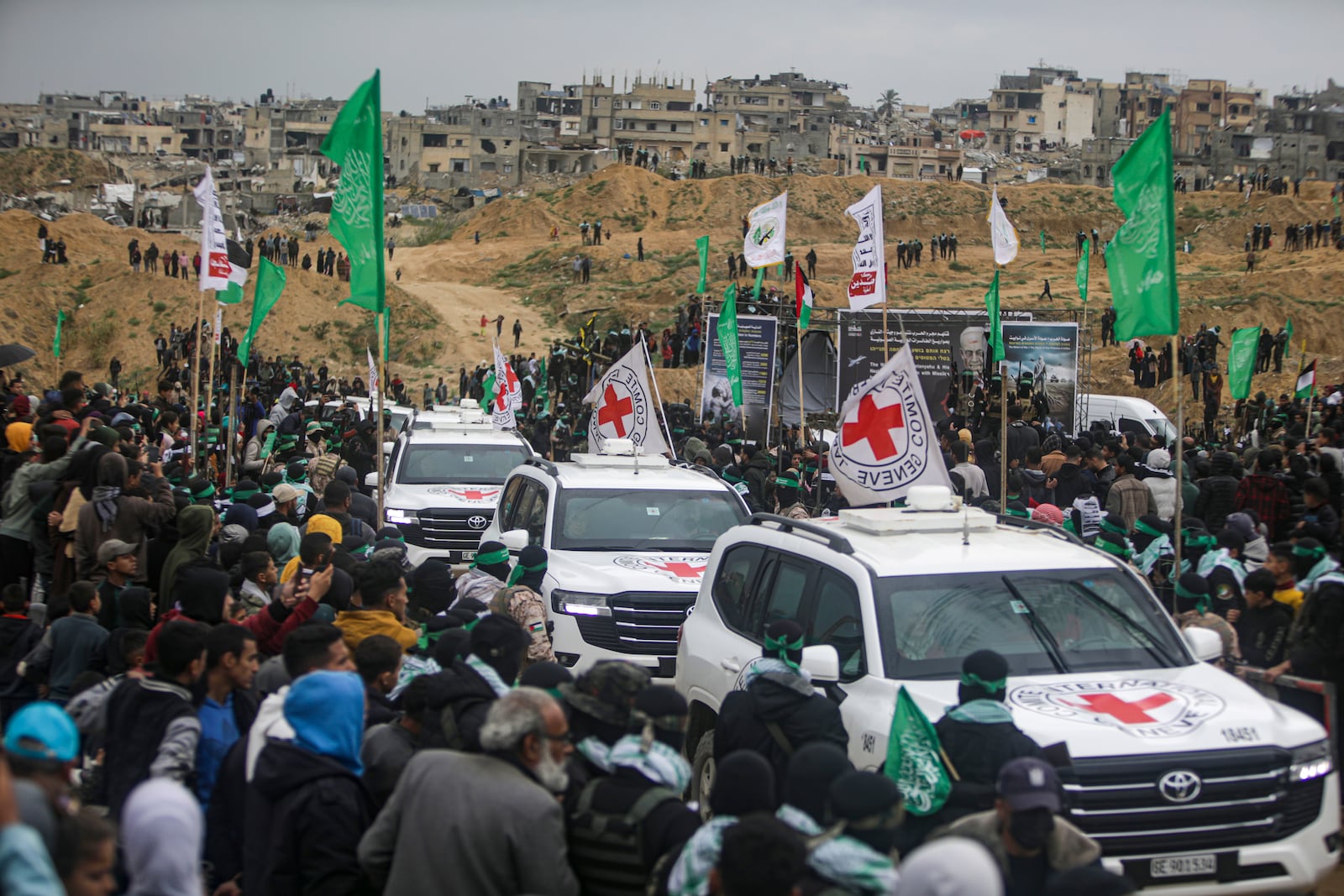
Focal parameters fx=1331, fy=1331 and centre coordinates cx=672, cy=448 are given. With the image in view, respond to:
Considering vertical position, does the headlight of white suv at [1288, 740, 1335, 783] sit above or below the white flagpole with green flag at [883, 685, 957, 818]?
below

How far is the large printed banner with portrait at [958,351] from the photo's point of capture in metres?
24.5

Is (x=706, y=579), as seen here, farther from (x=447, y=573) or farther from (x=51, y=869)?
(x=51, y=869)

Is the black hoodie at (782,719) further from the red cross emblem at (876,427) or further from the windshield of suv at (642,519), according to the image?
the windshield of suv at (642,519)

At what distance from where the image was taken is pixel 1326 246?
5616 cm

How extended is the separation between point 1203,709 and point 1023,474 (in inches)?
323

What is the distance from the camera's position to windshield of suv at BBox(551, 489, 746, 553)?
10164 mm

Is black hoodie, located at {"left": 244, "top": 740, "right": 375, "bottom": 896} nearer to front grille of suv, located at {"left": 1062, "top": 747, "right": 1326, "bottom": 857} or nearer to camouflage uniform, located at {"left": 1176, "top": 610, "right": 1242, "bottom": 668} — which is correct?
front grille of suv, located at {"left": 1062, "top": 747, "right": 1326, "bottom": 857}

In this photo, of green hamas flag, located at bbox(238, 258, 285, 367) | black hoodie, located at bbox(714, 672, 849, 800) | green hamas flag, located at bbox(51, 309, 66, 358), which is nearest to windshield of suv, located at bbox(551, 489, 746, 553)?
black hoodie, located at bbox(714, 672, 849, 800)

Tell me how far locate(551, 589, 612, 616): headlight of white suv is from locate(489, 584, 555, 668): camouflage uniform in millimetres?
1733

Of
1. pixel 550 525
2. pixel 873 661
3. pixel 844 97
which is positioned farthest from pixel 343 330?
pixel 844 97

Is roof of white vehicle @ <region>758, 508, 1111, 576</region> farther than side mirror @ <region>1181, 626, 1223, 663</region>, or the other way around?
roof of white vehicle @ <region>758, 508, 1111, 576</region>

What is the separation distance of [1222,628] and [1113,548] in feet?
4.06

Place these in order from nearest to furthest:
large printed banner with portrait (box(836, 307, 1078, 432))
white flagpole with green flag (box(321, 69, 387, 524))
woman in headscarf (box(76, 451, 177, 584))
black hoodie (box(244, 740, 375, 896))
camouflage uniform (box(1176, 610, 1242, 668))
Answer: black hoodie (box(244, 740, 375, 896)) < camouflage uniform (box(1176, 610, 1242, 668)) < woman in headscarf (box(76, 451, 177, 584)) < white flagpole with green flag (box(321, 69, 387, 524)) < large printed banner with portrait (box(836, 307, 1078, 432))

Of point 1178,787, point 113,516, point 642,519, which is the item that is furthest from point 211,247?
point 1178,787
